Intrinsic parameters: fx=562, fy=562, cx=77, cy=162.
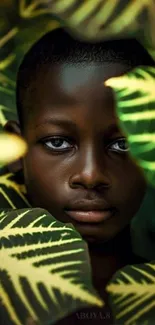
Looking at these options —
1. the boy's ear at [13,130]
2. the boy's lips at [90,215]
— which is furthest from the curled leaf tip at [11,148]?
the boy's lips at [90,215]

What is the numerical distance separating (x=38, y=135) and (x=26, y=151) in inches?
1.3

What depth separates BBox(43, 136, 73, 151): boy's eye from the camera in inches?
35.4

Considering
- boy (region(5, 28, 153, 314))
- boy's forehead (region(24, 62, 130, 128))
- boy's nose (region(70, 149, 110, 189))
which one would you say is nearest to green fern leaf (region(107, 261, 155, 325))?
boy (region(5, 28, 153, 314))

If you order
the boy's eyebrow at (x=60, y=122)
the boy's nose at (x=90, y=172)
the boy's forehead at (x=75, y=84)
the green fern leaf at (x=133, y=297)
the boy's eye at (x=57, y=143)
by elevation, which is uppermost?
the boy's forehead at (x=75, y=84)

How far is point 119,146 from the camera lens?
90 centimetres

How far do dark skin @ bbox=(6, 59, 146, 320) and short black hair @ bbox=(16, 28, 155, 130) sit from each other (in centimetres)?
1

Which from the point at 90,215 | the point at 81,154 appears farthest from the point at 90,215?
the point at 81,154

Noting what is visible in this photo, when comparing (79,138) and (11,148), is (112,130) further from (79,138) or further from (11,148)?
(11,148)

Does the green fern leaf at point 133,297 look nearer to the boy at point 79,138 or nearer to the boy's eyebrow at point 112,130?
the boy at point 79,138

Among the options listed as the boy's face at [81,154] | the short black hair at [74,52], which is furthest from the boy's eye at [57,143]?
the short black hair at [74,52]

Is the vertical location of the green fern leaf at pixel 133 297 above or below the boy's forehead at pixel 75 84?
below

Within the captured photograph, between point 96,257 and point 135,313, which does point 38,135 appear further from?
point 135,313

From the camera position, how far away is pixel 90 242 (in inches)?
35.9

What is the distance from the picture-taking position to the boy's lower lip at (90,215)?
2.97 feet
